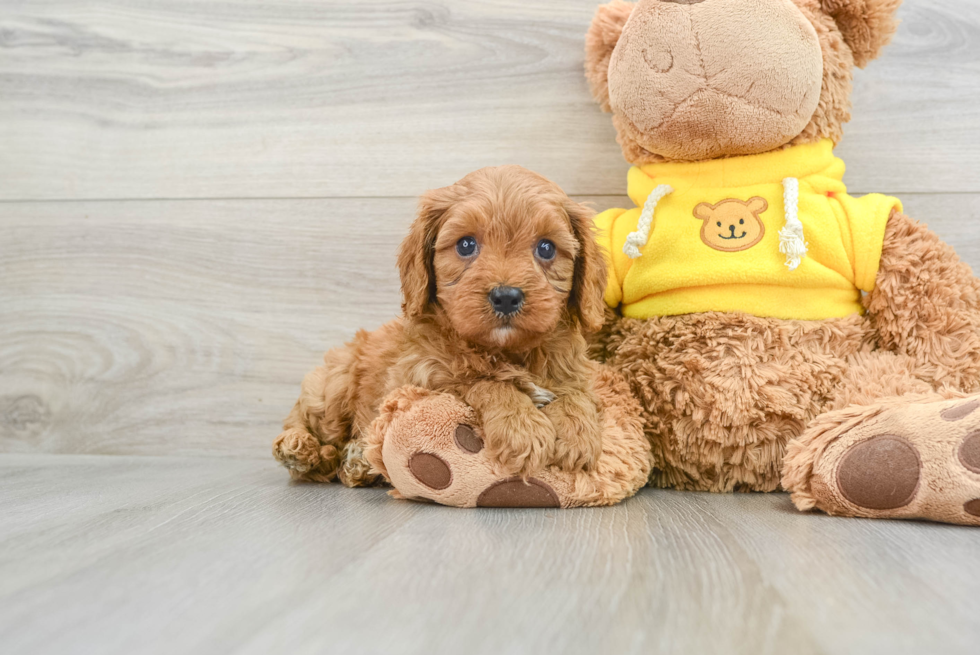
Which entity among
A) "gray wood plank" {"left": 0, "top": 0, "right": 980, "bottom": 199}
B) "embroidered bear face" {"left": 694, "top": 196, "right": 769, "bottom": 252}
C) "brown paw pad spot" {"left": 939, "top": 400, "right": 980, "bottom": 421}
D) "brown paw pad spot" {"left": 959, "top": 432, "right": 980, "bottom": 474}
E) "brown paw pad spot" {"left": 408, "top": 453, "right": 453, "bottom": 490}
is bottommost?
"brown paw pad spot" {"left": 408, "top": 453, "right": 453, "bottom": 490}

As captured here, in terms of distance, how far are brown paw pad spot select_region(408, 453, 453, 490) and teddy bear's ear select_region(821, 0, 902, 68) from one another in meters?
1.18

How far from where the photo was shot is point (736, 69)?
1332 millimetres

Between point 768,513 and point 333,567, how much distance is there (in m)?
0.73

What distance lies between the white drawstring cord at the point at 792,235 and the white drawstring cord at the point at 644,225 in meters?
0.23

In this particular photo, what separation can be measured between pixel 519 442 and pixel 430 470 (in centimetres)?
17

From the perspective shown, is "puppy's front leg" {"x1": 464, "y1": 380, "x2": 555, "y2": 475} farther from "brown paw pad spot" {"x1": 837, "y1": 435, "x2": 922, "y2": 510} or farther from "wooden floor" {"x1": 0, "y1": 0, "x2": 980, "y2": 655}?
"brown paw pad spot" {"x1": 837, "y1": 435, "x2": 922, "y2": 510}

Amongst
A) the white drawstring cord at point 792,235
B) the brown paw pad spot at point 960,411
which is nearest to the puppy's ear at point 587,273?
the white drawstring cord at point 792,235

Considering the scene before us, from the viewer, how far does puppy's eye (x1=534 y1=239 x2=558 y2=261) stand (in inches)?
50.0

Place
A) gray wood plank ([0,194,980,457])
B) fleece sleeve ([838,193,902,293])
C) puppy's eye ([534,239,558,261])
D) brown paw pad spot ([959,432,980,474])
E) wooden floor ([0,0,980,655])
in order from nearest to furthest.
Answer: brown paw pad spot ([959,432,980,474])
puppy's eye ([534,239,558,261])
fleece sleeve ([838,193,902,293])
wooden floor ([0,0,980,655])
gray wood plank ([0,194,980,457])

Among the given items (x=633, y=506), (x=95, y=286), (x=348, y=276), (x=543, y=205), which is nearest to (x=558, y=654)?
(x=633, y=506)

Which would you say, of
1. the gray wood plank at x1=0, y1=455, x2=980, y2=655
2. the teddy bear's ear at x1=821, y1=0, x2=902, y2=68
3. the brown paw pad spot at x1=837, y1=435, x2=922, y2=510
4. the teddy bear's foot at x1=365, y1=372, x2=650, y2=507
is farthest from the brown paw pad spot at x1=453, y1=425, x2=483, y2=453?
the teddy bear's ear at x1=821, y1=0, x2=902, y2=68

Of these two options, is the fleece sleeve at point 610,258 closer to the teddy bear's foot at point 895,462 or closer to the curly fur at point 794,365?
the curly fur at point 794,365

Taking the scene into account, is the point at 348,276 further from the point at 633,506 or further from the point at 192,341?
the point at 633,506

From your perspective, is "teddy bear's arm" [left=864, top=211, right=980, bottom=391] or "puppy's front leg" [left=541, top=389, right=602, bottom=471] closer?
"puppy's front leg" [left=541, top=389, right=602, bottom=471]
